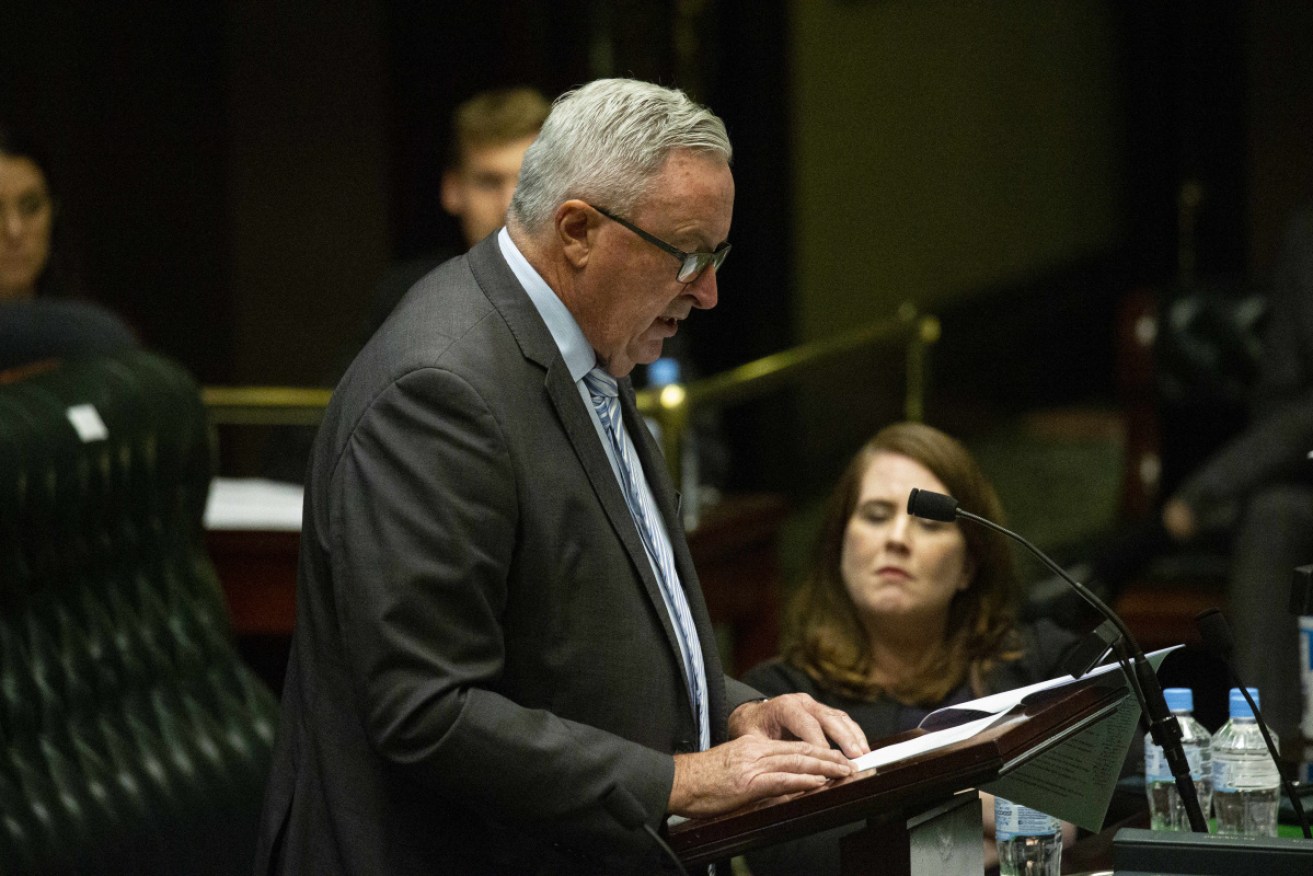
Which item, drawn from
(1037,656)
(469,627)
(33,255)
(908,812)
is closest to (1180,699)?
(1037,656)

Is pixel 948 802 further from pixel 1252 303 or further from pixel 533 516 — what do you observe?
pixel 1252 303

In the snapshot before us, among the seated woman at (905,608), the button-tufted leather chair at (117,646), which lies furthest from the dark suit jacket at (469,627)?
the seated woman at (905,608)

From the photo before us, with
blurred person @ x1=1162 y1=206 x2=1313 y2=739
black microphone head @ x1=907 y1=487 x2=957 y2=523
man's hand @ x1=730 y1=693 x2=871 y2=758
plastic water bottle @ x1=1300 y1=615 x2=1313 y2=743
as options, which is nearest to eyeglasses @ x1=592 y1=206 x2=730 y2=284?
black microphone head @ x1=907 y1=487 x2=957 y2=523

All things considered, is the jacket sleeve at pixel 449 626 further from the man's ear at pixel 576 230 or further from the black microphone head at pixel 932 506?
the black microphone head at pixel 932 506

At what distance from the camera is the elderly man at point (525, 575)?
1.83 m

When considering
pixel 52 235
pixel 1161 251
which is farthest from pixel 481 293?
pixel 1161 251

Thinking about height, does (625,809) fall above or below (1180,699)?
above

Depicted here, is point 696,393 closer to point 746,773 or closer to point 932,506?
point 932,506

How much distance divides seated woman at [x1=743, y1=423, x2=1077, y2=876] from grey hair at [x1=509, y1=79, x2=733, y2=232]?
3.89 feet

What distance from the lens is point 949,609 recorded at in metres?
3.11

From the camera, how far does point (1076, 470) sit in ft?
26.7

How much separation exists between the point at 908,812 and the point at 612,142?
2.41 ft

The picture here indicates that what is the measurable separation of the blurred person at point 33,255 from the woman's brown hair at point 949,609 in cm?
141

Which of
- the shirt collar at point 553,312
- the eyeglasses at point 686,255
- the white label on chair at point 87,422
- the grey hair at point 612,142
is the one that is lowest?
the white label on chair at point 87,422
